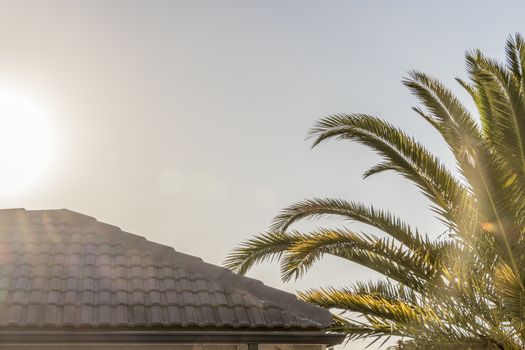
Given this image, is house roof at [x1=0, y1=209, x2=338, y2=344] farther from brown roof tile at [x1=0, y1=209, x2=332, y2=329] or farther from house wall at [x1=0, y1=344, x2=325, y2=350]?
house wall at [x1=0, y1=344, x2=325, y2=350]

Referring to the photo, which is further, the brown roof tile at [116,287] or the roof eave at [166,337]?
the brown roof tile at [116,287]

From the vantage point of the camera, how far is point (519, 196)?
9.98m

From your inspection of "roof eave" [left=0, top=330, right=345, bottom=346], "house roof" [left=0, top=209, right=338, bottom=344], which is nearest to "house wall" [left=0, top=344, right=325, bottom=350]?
"roof eave" [left=0, top=330, right=345, bottom=346]

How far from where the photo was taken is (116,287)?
9.61m

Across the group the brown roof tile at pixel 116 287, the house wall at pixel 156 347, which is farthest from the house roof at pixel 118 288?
the house wall at pixel 156 347

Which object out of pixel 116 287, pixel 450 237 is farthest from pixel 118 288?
pixel 450 237

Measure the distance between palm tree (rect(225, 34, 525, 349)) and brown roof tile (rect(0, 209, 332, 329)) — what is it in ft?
7.03

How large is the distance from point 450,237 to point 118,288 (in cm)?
517

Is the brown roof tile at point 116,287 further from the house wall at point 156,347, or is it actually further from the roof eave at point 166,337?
the house wall at point 156,347

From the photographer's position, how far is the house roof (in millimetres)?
8852

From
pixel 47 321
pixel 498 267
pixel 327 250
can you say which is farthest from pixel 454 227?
pixel 47 321

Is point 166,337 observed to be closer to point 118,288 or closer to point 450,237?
point 118,288

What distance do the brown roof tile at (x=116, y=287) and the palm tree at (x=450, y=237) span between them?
2144mm

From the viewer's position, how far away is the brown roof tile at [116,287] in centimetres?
888
